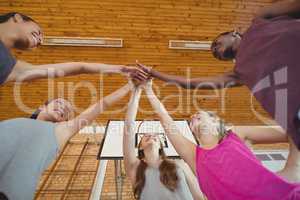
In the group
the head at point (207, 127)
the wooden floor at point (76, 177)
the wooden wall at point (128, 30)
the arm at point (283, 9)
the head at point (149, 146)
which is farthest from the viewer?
the wooden wall at point (128, 30)

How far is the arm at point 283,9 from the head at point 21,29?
70 cm

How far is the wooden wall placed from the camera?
289 centimetres

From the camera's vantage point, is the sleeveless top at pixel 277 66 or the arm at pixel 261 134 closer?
the sleeveless top at pixel 277 66

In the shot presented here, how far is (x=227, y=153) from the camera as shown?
934mm

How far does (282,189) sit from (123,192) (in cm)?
166

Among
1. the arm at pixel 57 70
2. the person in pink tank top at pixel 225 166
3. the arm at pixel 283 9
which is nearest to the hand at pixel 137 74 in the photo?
the arm at pixel 57 70

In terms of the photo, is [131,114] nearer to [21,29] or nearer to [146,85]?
[146,85]

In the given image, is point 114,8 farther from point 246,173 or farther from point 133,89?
point 246,173

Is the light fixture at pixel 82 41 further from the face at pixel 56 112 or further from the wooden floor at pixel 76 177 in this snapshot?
the face at pixel 56 112

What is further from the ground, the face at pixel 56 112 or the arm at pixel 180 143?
the face at pixel 56 112

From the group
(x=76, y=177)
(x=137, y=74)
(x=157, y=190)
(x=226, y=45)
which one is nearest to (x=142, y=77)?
(x=137, y=74)

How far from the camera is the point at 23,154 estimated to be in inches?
30.2

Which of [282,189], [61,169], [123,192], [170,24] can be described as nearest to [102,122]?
[61,169]

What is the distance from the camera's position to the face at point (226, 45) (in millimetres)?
988
